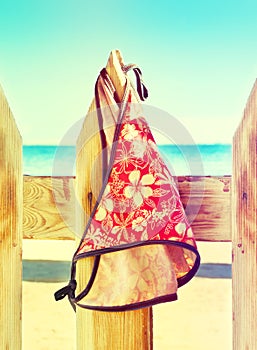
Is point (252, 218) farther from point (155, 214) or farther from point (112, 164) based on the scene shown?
point (112, 164)

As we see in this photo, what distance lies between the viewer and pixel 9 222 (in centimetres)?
106

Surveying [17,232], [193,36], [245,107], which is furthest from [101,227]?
[193,36]

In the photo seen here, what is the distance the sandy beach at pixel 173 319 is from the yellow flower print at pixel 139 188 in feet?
5.83

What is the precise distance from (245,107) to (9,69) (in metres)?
10.9

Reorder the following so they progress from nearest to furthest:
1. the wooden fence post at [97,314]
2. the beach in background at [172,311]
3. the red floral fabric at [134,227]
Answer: the red floral fabric at [134,227]
the wooden fence post at [97,314]
the beach in background at [172,311]

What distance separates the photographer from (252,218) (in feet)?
3.12

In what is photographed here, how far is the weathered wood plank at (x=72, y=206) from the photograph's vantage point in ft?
3.31

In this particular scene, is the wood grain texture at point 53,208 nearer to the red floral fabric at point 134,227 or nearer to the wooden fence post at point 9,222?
the wooden fence post at point 9,222

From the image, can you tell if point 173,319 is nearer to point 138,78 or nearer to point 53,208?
point 53,208

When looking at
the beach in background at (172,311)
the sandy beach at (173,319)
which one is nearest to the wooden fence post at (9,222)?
the beach in background at (172,311)

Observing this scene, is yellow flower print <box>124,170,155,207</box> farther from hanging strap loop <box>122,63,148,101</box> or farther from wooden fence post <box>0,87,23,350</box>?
wooden fence post <box>0,87,23,350</box>

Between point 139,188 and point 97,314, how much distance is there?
33cm

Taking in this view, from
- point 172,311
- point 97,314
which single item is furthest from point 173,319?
point 97,314

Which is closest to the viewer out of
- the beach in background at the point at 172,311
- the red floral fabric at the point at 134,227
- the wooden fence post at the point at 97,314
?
the red floral fabric at the point at 134,227
